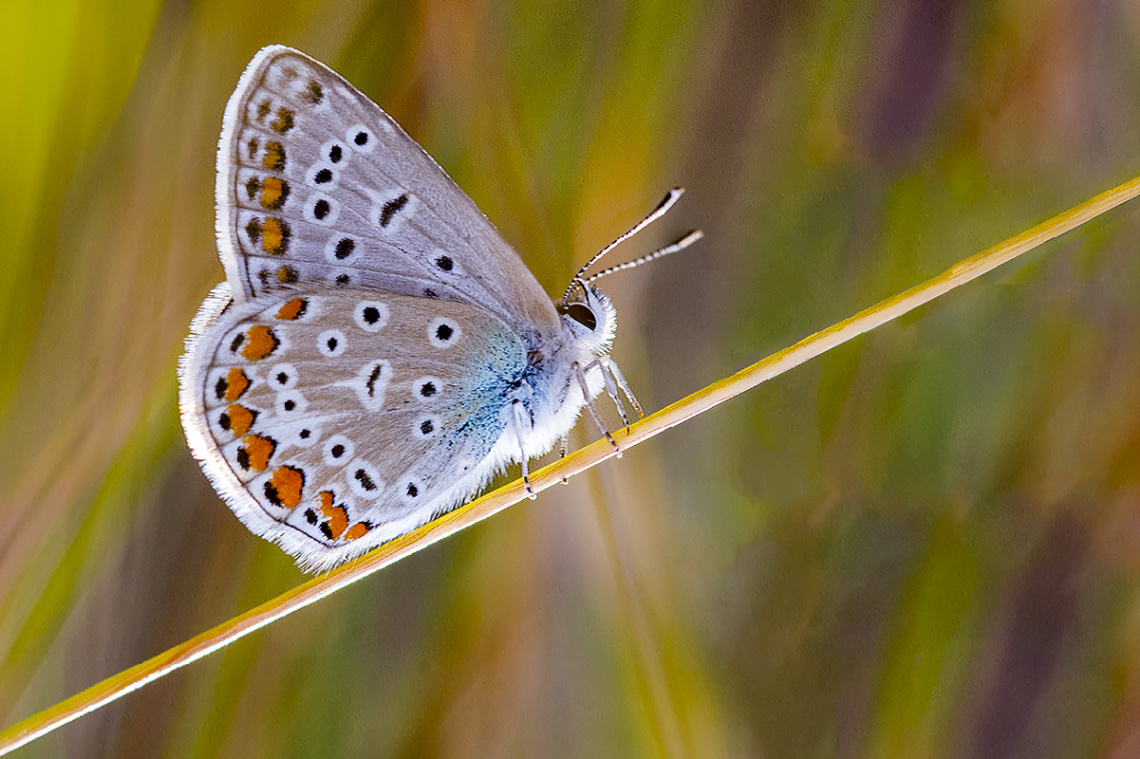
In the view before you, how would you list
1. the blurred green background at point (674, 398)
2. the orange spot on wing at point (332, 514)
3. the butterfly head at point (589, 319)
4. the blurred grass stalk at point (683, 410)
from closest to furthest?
the blurred grass stalk at point (683, 410), the orange spot on wing at point (332, 514), the butterfly head at point (589, 319), the blurred green background at point (674, 398)

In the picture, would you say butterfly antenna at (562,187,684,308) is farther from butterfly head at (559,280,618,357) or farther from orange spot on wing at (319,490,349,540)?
orange spot on wing at (319,490,349,540)

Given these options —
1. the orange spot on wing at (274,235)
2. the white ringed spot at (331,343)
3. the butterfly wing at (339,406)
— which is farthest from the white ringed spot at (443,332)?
the orange spot on wing at (274,235)

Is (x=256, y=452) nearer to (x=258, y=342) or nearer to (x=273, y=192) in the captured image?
(x=258, y=342)

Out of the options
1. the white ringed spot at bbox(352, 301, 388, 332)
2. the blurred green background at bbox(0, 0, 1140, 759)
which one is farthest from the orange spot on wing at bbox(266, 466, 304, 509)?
the blurred green background at bbox(0, 0, 1140, 759)

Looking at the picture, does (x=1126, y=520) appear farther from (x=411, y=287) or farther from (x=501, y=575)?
(x=411, y=287)

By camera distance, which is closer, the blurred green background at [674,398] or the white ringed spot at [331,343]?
the white ringed spot at [331,343]

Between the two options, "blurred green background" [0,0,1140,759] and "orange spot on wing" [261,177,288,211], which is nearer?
"orange spot on wing" [261,177,288,211]

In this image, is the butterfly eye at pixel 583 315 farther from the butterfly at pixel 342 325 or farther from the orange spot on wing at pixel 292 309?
the orange spot on wing at pixel 292 309
